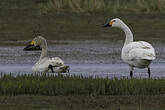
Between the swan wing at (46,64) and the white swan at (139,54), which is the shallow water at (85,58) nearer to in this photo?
the swan wing at (46,64)

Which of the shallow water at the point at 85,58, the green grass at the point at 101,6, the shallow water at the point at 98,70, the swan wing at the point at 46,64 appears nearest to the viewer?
the shallow water at the point at 98,70

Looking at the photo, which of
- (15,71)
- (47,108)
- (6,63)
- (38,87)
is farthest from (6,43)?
(47,108)

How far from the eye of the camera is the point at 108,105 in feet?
28.2

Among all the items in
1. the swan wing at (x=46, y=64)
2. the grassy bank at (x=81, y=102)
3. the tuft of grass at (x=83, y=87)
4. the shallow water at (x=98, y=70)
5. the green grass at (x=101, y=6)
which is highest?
the green grass at (x=101, y=6)

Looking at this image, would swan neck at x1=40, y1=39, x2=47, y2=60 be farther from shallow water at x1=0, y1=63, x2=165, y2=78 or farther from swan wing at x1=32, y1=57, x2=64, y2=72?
swan wing at x1=32, y1=57, x2=64, y2=72

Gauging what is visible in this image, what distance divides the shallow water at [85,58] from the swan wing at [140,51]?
2.82 feet

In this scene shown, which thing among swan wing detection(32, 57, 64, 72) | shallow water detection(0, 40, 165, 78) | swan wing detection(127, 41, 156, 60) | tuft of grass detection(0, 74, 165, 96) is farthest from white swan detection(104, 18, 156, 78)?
tuft of grass detection(0, 74, 165, 96)

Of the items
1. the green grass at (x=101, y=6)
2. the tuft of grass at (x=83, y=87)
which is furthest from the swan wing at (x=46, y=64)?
the green grass at (x=101, y=6)

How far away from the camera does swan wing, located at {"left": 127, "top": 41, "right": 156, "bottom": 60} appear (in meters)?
12.4

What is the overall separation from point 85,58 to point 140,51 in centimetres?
525

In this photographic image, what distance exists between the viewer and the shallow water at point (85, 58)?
14594mm

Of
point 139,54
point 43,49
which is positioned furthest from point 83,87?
point 43,49

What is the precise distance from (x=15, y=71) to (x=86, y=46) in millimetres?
6015

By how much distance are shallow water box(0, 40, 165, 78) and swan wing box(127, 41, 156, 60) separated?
0.86 metres
